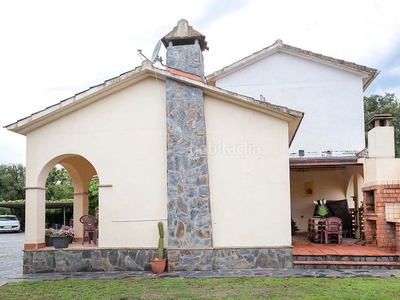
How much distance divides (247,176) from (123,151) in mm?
3350

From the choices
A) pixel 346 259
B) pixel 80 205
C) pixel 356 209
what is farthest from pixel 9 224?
pixel 346 259

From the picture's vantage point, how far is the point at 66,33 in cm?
1441

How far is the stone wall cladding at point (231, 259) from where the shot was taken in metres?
10.0

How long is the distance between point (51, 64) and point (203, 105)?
27.5 feet

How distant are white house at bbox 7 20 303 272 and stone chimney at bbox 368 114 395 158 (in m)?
2.63

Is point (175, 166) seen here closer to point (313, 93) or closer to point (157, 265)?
point (157, 265)

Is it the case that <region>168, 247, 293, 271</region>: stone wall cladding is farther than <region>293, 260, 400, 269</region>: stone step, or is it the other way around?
<region>168, 247, 293, 271</region>: stone wall cladding

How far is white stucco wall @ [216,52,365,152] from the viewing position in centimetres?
1675

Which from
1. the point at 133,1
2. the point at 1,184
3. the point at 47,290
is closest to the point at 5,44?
the point at 133,1

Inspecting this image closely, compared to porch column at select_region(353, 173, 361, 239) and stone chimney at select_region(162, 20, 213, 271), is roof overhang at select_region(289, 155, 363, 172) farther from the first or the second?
stone chimney at select_region(162, 20, 213, 271)

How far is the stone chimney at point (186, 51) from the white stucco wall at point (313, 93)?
6.38m

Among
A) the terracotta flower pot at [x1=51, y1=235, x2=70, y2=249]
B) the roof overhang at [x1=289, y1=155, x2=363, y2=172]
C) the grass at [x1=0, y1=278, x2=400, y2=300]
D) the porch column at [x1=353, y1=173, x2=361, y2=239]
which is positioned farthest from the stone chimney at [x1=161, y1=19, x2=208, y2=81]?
the porch column at [x1=353, y1=173, x2=361, y2=239]

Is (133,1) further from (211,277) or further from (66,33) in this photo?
(211,277)

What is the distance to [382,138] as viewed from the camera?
11531mm
